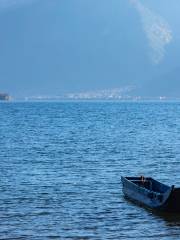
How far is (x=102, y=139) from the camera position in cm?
6259

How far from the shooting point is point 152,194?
26.7 m

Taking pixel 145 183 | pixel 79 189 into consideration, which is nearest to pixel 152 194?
pixel 145 183

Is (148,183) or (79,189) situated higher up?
(148,183)

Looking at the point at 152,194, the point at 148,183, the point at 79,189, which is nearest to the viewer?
the point at 152,194

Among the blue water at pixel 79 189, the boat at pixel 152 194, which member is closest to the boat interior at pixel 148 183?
the boat at pixel 152 194

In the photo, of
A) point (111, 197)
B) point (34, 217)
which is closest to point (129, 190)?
point (111, 197)

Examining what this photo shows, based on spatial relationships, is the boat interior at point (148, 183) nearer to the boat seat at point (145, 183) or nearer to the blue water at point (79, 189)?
the boat seat at point (145, 183)

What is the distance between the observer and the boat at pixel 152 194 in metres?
25.1

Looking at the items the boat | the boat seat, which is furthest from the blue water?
the boat seat

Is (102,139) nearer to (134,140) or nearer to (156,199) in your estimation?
(134,140)

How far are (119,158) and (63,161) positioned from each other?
402cm

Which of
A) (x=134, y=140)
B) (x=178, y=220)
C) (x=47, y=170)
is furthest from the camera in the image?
(x=134, y=140)

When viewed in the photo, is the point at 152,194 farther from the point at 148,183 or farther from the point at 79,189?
the point at 79,189

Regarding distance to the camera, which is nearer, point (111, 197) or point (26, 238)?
point (26, 238)
